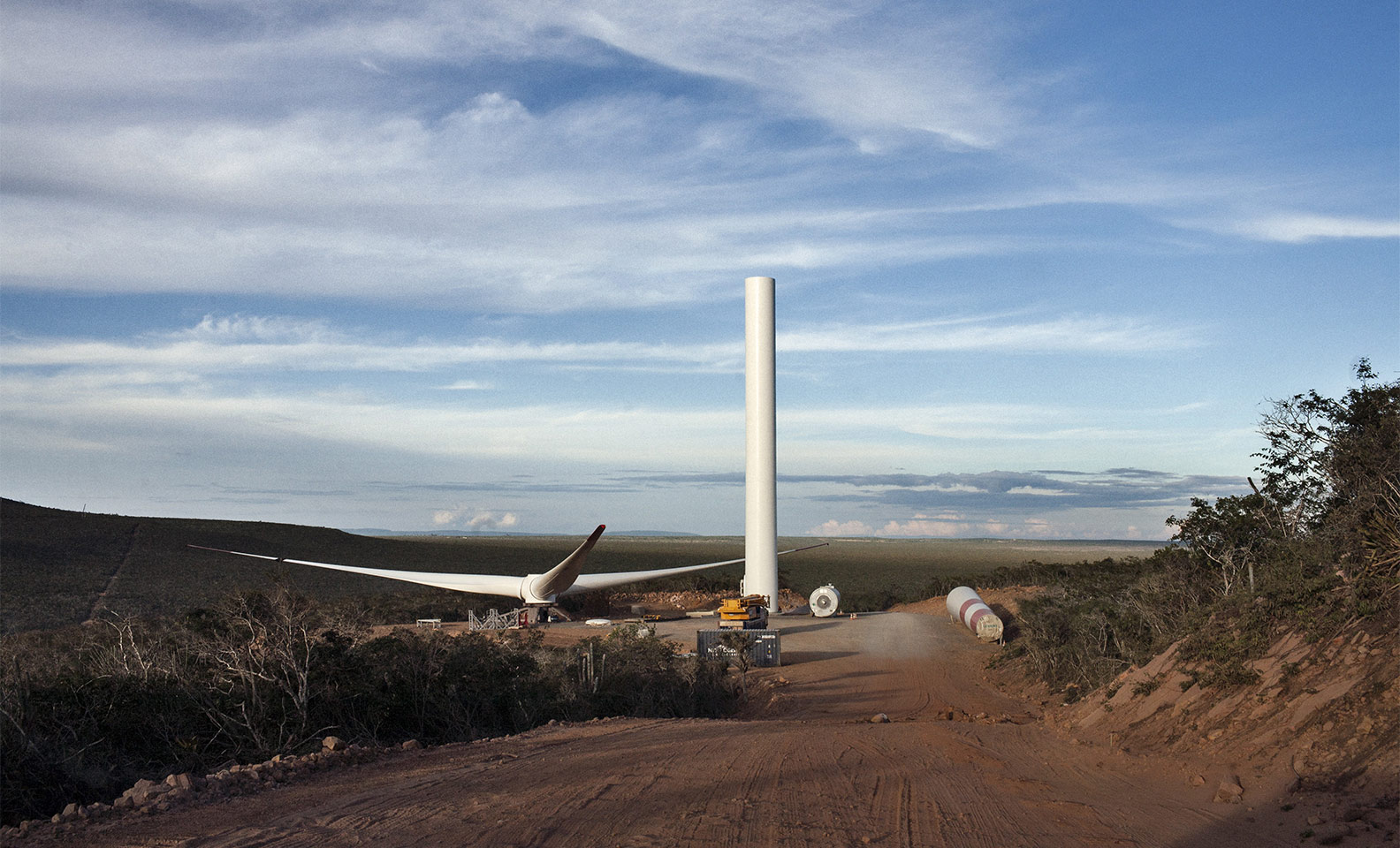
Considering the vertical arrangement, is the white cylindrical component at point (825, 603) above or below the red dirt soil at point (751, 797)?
below

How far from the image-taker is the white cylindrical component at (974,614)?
27609mm

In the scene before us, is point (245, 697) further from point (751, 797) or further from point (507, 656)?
point (751, 797)

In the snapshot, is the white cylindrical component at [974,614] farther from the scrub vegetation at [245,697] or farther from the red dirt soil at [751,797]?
the red dirt soil at [751,797]

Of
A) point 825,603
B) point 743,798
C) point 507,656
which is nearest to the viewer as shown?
point 743,798

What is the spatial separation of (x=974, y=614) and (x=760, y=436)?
40.2ft

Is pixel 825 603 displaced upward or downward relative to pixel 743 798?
downward

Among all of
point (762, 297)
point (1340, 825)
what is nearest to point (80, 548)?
point (762, 297)

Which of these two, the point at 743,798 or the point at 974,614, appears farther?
the point at 974,614

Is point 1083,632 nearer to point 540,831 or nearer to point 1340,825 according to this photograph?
point 1340,825

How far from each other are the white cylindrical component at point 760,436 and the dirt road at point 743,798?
26.5 metres

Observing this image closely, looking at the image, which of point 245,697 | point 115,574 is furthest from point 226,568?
point 245,697

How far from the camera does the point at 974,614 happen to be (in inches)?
1148

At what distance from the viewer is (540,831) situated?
6.24 m

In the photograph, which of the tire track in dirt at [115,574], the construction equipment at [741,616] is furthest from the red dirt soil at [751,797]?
the tire track in dirt at [115,574]
